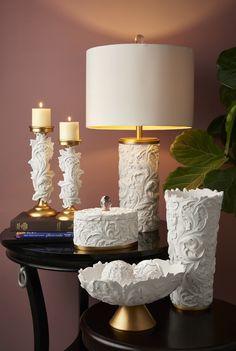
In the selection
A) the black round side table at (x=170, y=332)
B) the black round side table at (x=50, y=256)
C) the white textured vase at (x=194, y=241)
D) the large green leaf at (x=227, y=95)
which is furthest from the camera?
the large green leaf at (x=227, y=95)

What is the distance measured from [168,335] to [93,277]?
0.69 ft

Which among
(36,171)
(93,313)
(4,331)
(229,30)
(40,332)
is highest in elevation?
(229,30)

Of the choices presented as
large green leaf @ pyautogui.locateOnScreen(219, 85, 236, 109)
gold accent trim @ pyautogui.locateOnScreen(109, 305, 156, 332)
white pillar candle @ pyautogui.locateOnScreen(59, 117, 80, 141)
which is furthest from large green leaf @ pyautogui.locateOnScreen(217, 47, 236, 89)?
gold accent trim @ pyautogui.locateOnScreen(109, 305, 156, 332)

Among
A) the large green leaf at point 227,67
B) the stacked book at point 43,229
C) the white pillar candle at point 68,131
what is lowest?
the stacked book at point 43,229

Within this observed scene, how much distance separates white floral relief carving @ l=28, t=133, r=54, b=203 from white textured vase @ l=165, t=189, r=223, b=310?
0.66 meters

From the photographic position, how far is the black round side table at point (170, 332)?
1109 mm

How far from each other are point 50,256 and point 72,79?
2.77 feet

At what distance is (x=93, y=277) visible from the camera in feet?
4.09

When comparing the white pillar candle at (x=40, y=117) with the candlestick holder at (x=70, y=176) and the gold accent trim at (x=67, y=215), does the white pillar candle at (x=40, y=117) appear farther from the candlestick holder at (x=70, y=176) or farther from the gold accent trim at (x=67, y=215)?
the gold accent trim at (x=67, y=215)

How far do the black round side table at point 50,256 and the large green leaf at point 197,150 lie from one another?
10.3 inches

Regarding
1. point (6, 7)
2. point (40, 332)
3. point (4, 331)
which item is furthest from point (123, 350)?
point (6, 7)

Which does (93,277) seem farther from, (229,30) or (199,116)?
(229,30)

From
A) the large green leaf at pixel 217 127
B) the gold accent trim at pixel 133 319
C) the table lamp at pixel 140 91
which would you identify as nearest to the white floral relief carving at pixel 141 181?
the table lamp at pixel 140 91

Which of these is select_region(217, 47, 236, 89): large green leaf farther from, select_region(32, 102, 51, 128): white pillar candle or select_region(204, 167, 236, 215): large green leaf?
select_region(32, 102, 51, 128): white pillar candle
